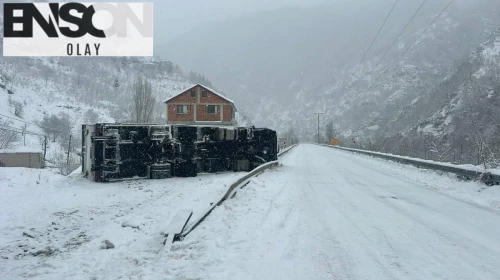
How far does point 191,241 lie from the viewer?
450 centimetres

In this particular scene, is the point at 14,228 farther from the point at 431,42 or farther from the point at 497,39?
the point at 431,42

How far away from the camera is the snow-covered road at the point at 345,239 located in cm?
369

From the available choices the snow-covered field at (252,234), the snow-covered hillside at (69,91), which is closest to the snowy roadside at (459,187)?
the snow-covered field at (252,234)

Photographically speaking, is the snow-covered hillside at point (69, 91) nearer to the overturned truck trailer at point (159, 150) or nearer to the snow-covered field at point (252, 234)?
the overturned truck trailer at point (159, 150)

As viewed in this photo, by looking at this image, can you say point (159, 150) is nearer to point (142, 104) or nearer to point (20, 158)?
point (20, 158)

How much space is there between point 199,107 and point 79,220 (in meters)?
44.2

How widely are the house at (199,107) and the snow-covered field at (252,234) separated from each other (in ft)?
133

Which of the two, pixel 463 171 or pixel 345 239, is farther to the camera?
pixel 463 171

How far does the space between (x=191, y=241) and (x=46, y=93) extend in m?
93.1

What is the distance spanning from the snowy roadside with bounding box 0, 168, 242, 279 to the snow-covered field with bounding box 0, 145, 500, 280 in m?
0.02

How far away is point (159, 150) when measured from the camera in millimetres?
10422

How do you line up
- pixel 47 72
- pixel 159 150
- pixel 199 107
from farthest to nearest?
pixel 47 72 → pixel 199 107 → pixel 159 150

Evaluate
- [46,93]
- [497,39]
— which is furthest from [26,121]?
[497,39]

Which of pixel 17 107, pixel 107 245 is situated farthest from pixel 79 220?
pixel 17 107
